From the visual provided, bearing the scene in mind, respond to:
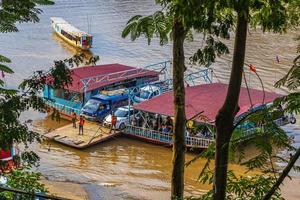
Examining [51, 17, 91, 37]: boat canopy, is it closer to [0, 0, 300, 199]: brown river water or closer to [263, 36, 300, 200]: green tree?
[0, 0, 300, 199]: brown river water

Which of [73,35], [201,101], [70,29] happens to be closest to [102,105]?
[201,101]

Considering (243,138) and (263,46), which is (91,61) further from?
(263,46)

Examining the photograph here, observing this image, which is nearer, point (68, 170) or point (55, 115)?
point (55, 115)

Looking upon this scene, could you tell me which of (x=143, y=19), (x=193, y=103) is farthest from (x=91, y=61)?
(x=193, y=103)

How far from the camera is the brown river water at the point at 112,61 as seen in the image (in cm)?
2133

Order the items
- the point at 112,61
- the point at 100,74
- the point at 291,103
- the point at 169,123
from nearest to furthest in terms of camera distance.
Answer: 1. the point at 291,103
2. the point at 169,123
3. the point at 100,74
4. the point at 112,61

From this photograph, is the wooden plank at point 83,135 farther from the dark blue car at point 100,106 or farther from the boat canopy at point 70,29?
the boat canopy at point 70,29

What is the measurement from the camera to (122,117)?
1039 inches

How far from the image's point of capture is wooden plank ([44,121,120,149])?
2452 centimetres

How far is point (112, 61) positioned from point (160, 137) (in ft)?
51.9

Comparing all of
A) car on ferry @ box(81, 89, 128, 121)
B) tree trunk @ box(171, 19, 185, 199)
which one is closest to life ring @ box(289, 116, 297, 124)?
car on ferry @ box(81, 89, 128, 121)

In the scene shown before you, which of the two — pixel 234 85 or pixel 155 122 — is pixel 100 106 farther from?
pixel 234 85

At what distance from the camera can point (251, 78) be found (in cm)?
3466

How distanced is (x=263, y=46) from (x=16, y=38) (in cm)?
2135
